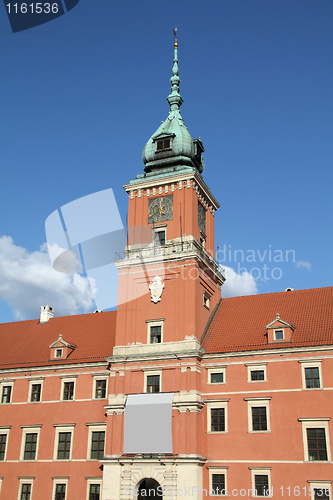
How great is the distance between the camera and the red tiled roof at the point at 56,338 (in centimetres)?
3762

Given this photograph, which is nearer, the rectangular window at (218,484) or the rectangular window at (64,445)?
the rectangular window at (218,484)

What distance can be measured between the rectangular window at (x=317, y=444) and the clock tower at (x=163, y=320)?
19.6 ft

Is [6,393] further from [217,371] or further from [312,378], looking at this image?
[312,378]

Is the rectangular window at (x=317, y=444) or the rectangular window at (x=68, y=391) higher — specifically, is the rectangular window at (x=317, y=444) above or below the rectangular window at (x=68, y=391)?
below

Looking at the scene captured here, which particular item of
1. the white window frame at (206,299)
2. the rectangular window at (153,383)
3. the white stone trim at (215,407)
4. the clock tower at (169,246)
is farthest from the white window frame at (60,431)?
the white window frame at (206,299)

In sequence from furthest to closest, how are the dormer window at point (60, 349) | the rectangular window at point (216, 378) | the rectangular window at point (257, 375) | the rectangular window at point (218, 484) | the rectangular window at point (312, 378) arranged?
the dormer window at point (60, 349), the rectangular window at point (216, 378), the rectangular window at point (257, 375), the rectangular window at point (312, 378), the rectangular window at point (218, 484)

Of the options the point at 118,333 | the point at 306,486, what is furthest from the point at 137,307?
the point at 306,486

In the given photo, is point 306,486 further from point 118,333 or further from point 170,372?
point 118,333

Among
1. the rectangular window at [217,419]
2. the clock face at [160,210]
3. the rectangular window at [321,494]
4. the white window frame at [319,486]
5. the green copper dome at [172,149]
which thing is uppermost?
the green copper dome at [172,149]

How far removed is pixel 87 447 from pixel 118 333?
7271 mm

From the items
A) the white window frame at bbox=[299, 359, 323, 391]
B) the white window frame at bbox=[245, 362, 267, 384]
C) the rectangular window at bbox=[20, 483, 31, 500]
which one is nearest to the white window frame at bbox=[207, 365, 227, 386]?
the white window frame at bbox=[245, 362, 267, 384]

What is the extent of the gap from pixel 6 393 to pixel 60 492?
8260 millimetres

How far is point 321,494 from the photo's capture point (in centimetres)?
2788

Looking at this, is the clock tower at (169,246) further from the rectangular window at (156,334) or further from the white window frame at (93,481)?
the white window frame at (93,481)
